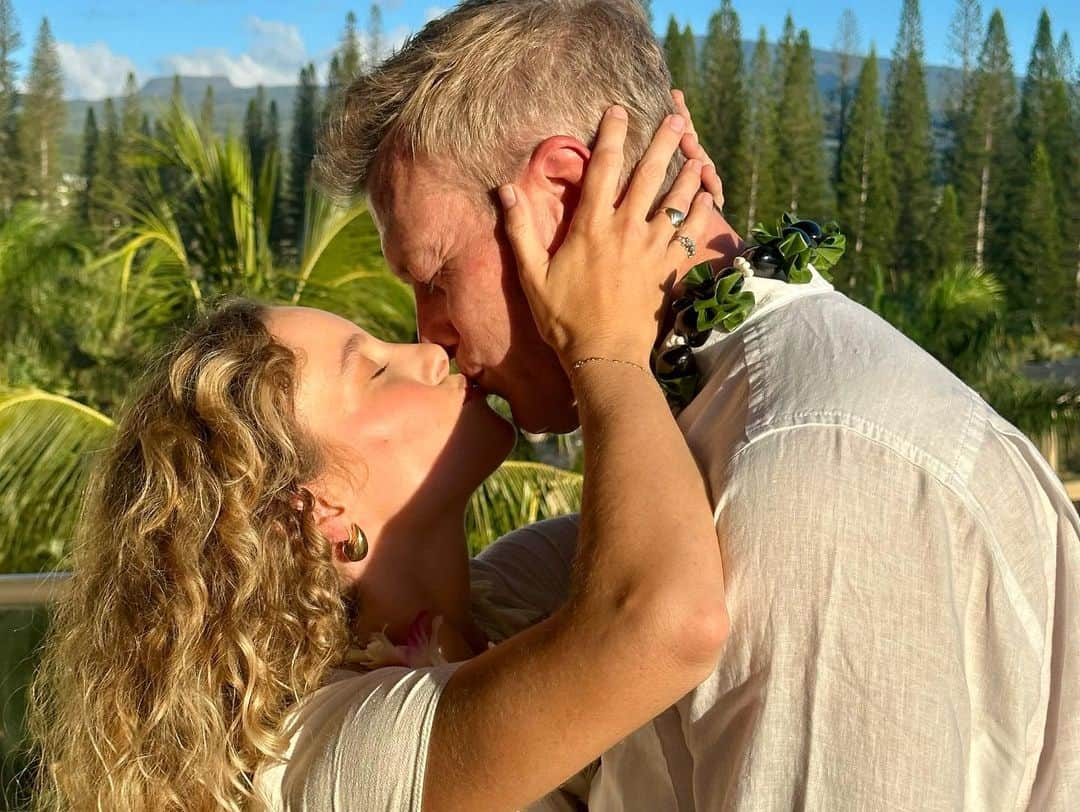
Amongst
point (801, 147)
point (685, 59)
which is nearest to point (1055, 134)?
point (801, 147)

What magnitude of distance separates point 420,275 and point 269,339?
10.6 inches

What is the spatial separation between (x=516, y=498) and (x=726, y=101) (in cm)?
3438

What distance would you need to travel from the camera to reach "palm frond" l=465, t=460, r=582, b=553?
7.70m

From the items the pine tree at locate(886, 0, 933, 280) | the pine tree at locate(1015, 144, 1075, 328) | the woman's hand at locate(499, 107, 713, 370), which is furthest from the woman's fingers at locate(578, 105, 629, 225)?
the pine tree at locate(886, 0, 933, 280)

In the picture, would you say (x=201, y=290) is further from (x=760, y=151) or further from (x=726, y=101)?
(x=726, y=101)

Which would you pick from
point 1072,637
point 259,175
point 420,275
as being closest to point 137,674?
point 420,275

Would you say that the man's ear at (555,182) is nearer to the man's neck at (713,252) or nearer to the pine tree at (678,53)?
the man's neck at (713,252)

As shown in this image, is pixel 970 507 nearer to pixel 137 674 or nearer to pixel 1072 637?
pixel 1072 637

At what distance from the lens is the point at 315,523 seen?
6.61 ft

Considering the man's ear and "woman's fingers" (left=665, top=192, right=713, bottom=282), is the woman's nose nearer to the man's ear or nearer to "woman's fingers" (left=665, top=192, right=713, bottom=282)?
the man's ear

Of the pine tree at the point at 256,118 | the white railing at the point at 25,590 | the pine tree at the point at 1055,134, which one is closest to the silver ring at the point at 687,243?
the white railing at the point at 25,590

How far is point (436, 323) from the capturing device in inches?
83.0

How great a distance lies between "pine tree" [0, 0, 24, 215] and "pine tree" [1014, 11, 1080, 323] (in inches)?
1167

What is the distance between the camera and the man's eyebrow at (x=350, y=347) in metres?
2.07
